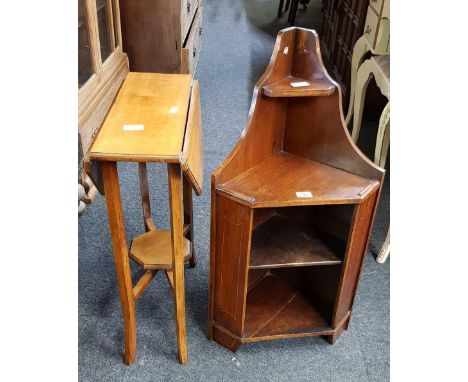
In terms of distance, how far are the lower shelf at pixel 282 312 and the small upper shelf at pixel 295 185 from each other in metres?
0.53

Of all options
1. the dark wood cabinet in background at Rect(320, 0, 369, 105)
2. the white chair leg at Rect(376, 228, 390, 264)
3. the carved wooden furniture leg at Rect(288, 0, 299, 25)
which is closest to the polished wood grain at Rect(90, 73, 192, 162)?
the white chair leg at Rect(376, 228, 390, 264)

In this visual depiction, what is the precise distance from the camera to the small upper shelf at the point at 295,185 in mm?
1256

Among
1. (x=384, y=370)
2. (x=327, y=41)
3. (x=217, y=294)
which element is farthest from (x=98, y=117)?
(x=327, y=41)

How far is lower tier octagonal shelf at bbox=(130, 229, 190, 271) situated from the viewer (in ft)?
5.17

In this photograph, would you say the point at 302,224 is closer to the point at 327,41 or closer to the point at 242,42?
the point at 327,41

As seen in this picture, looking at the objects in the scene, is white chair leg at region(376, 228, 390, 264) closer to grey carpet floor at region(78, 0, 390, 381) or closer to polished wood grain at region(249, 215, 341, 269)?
grey carpet floor at region(78, 0, 390, 381)

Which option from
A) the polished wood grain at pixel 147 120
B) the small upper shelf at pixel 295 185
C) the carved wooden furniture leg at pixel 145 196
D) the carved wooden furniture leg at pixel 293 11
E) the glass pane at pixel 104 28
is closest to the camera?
the polished wood grain at pixel 147 120

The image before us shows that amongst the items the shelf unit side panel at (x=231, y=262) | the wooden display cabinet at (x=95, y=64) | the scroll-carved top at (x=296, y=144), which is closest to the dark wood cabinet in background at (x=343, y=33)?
the wooden display cabinet at (x=95, y=64)

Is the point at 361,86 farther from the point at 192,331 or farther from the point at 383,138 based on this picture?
the point at 192,331

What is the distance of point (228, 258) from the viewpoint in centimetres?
137

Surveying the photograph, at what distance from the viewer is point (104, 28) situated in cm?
227

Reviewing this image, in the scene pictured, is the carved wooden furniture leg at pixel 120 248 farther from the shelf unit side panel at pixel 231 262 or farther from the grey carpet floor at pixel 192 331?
the shelf unit side panel at pixel 231 262

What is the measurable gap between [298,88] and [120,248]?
72cm

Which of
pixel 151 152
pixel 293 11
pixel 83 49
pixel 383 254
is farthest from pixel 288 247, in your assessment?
pixel 293 11
